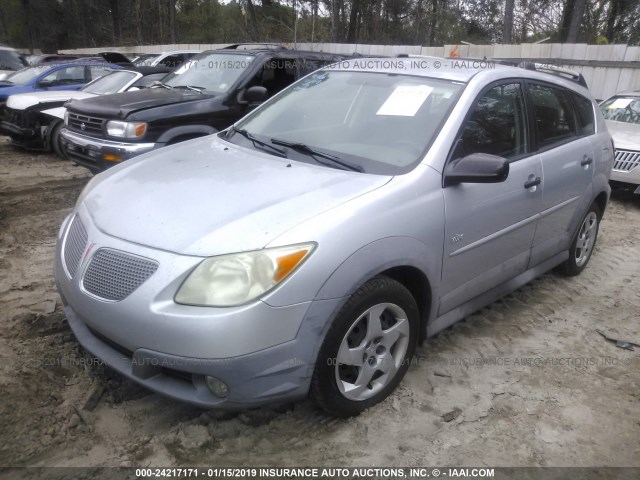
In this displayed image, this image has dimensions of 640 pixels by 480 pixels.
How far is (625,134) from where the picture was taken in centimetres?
756

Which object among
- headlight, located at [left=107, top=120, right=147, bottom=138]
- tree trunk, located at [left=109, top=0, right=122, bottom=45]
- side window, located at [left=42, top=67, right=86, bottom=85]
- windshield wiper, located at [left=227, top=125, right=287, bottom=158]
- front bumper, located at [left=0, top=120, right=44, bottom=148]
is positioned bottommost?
→ front bumper, located at [left=0, top=120, right=44, bottom=148]

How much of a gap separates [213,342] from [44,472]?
0.97 meters

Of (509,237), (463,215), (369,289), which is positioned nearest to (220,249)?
(369,289)

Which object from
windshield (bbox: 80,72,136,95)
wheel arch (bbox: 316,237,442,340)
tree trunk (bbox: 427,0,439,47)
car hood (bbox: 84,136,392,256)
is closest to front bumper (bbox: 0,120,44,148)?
windshield (bbox: 80,72,136,95)

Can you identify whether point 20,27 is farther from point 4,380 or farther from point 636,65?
point 4,380

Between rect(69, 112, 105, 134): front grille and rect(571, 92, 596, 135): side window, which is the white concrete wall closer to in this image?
rect(571, 92, 596, 135): side window

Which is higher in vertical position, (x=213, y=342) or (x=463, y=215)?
(x=463, y=215)

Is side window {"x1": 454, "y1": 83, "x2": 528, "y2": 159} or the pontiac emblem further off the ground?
side window {"x1": 454, "y1": 83, "x2": 528, "y2": 159}

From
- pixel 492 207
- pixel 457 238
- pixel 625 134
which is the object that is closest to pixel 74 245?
pixel 457 238

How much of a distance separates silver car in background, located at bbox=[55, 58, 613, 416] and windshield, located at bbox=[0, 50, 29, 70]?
14681 mm

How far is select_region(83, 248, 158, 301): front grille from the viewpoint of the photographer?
223cm

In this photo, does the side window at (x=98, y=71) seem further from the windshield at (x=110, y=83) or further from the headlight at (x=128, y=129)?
the headlight at (x=128, y=129)

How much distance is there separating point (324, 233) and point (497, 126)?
1.66 meters

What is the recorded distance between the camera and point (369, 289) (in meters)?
2.46
